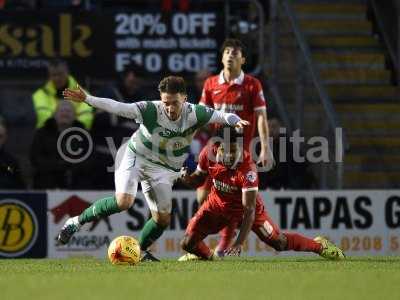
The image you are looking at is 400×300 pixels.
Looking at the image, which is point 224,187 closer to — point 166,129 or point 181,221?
point 166,129

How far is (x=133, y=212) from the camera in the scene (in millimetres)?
16188

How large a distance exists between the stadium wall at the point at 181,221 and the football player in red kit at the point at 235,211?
9.30ft

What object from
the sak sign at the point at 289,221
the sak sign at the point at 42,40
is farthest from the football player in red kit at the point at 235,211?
the sak sign at the point at 42,40

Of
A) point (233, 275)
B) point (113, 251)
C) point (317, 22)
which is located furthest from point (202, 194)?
point (317, 22)

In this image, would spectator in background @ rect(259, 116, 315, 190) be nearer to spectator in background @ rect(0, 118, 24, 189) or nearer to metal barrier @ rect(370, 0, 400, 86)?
spectator in background @ rect(0, 118, 24, 189)

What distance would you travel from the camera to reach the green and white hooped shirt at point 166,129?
41.3ft

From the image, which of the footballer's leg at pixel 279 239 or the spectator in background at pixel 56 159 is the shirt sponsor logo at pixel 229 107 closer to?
the footballer's leg at pixel 279 239

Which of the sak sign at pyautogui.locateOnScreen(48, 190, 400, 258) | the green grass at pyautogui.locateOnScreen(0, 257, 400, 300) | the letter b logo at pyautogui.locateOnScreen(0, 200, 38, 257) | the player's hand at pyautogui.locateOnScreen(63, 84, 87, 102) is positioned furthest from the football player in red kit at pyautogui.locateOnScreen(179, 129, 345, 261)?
the letter b logo at pyautogui.locateOnScreen(0, 200, 38, 257)

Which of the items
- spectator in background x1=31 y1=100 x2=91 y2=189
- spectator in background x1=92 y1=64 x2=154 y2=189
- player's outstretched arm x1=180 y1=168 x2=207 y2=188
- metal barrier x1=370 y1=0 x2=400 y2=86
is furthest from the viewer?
metal barrier x1=370 y1=0 x2=400 y2=86

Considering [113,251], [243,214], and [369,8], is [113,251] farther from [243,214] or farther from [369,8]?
[369,8]

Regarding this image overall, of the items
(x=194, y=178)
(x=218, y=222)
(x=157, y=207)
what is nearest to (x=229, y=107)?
(x=194, y=178)

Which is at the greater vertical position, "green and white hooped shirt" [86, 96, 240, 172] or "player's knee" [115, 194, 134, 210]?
"green and white hooped shirt" [86, 96, 240, 172]

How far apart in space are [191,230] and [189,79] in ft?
15.6

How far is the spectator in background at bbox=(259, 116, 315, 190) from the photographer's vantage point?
16.6 meters
